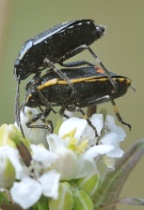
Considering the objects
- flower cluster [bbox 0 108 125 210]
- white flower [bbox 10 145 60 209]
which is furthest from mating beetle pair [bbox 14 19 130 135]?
white flower [bbox 10 145 60 209]

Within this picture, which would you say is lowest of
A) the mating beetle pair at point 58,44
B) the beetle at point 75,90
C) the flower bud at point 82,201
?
the flower bud at point 82,201

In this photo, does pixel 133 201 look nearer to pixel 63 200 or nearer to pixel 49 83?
pixel 63 200

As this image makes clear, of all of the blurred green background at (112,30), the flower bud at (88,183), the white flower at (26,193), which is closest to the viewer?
the white flower at (26,193)

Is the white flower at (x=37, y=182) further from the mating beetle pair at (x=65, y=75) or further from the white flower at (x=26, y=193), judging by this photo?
the mating beetle pair at (x=65, y=75)

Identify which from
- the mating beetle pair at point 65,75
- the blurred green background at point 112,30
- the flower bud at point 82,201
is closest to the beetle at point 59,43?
the mating beetle pair at point 65,75

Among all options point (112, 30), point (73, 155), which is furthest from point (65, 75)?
point (112, 30)
